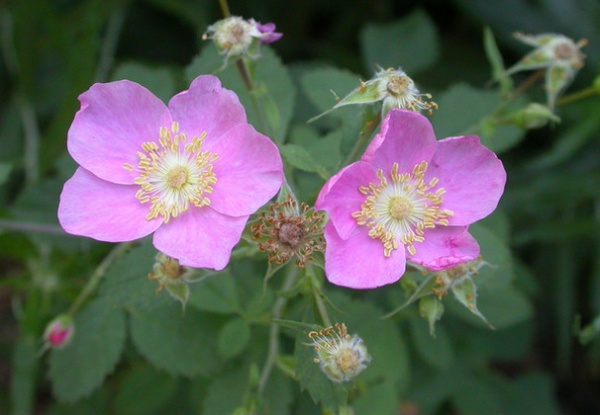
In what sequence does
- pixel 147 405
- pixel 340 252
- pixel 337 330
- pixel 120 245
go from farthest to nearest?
1. pixel 147 405
2. pixel 120 245
3. pixel 337 330
4. pixel 340 252

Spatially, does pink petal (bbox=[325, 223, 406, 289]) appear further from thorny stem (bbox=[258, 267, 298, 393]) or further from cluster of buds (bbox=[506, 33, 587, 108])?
cluster of buds (bbox=[506, 33, 587, 108])

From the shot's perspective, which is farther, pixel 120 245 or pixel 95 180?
pixel 120 245

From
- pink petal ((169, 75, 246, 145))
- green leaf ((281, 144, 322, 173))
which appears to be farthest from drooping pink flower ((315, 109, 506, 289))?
pink petal ((169, 75, 246, 145))

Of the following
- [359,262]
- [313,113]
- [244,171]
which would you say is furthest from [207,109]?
[313,113]

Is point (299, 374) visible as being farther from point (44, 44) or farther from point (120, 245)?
point (44, 44)

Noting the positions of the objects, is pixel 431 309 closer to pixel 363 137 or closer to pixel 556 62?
pixel 363 137

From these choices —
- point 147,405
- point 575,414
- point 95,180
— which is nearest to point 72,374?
point 147,405
